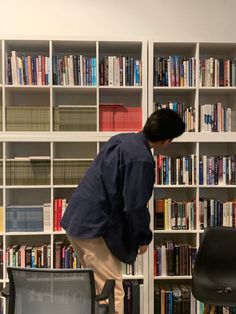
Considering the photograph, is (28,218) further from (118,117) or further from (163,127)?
(163,127)

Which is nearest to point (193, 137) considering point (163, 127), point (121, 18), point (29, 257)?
point (163, 127)

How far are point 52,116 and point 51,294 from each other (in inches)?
62.5

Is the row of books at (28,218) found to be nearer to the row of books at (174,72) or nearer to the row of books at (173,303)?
the row of books at (173,303)

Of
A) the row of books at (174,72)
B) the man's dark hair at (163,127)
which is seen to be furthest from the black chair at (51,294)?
the row of books at (174,72)

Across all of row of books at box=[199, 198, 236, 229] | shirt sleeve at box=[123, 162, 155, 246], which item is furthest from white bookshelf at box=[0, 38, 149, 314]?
shirt sleeve at box=[123, 162, 155, 246]

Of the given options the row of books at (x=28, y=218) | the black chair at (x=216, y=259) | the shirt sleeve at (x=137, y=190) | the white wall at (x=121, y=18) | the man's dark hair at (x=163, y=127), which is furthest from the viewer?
the white wall at (x=121, y=18)

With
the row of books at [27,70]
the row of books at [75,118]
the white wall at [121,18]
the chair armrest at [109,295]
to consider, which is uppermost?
the white wall at [121,18]

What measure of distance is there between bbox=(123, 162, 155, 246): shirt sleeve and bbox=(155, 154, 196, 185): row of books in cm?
99

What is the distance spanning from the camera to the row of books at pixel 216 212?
2.91 meters

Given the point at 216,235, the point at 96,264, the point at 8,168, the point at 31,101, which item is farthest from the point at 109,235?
the point at 31,101

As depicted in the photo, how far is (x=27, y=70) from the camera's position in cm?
284

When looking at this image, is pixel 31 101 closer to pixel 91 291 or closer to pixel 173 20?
pixel 173 20

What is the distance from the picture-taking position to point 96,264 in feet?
6.62

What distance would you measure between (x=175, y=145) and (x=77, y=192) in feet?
4.71
